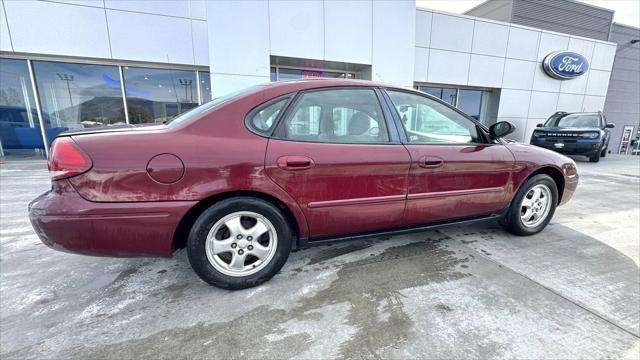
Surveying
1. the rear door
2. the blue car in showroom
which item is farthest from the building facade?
the rear door

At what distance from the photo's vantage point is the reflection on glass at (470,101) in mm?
11508

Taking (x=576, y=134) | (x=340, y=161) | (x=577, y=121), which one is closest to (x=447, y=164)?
(x=340, y=161)

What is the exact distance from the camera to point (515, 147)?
2834mm

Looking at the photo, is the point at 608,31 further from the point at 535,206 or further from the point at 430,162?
the point at 430,162

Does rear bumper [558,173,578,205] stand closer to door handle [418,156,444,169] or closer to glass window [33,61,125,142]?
door handle [418,156,444,169]

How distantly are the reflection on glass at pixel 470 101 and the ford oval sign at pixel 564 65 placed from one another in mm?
2987

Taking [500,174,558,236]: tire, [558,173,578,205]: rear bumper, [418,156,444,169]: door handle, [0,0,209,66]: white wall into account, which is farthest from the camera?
[0,0,209,66]: white wall

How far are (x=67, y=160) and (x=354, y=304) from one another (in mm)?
2070

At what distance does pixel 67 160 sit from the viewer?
1700 mm

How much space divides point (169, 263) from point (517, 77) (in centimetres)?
1415

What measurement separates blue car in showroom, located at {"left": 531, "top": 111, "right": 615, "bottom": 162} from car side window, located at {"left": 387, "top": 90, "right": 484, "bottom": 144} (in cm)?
907

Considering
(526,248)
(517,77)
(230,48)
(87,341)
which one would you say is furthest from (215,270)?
(517,77)

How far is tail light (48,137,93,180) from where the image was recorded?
1.68 meters

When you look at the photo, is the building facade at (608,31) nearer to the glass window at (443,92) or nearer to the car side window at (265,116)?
the glass window at (443,92)
